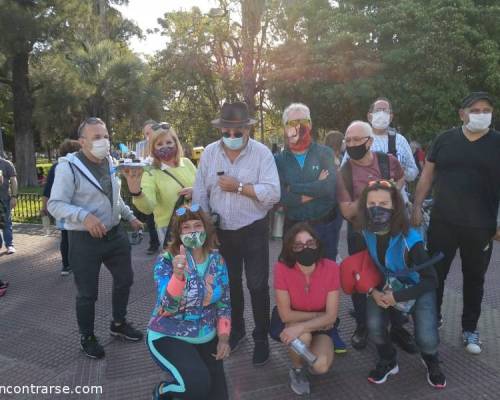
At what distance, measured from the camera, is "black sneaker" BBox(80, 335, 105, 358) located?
353 centimetres

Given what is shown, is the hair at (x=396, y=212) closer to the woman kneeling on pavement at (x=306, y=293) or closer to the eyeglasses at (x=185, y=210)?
the woman kneeling on pavement at (x=306, y=293)

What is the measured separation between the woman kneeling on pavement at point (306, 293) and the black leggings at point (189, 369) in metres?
0.53

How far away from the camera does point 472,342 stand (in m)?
3.48

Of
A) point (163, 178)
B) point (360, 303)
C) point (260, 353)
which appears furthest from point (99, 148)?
point (360, 303)

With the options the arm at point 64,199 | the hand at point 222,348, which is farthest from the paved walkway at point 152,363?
the arm at point 64,199

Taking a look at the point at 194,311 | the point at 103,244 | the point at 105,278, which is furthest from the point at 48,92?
the point at 194,311

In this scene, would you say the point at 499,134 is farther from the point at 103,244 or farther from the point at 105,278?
the point at 105,278

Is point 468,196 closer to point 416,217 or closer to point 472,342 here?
point 416,217

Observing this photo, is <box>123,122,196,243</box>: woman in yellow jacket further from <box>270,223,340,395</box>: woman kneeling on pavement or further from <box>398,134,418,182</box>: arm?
<box>398,134,418,182</box>: arm

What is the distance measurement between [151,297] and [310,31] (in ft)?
47.9

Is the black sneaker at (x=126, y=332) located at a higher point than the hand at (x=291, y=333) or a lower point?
lower

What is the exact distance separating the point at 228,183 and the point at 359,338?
1.75m

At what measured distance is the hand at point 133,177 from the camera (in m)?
Answer: 3.19

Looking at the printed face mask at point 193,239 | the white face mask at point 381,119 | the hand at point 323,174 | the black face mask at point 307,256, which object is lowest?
the black face mask at point 307,256
